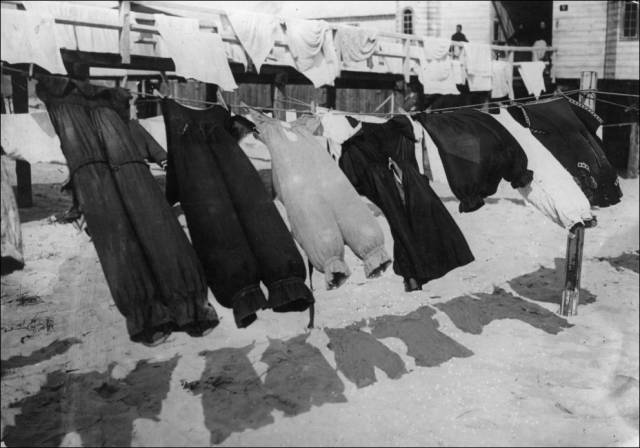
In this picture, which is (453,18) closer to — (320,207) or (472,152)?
(472,152)

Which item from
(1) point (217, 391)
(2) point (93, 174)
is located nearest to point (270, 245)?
(2) point (93, 174)

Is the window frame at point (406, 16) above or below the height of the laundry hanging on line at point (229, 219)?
A: above

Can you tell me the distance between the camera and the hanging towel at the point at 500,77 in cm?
1509

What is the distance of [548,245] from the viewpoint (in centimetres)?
1066

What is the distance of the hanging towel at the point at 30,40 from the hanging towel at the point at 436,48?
8.70 m

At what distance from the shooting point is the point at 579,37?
56.5ft

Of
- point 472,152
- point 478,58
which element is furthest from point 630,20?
point 472,152

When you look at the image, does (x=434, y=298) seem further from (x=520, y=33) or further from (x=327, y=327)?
(x=520, y=33)

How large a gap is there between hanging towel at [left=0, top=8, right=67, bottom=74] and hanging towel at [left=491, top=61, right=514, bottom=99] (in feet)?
35.5

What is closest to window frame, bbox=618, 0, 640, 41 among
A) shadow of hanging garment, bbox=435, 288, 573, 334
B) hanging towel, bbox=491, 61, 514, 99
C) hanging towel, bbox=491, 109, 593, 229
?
hanging towel, bbox=491, 61, 514, 99

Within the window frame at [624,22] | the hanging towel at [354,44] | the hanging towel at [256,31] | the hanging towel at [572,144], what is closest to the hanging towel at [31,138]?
the hanging towel at [572,144]

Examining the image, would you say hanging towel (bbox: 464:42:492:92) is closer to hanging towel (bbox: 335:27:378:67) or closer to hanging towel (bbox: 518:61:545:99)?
hanging towel (bbox: 518:61:545:99)

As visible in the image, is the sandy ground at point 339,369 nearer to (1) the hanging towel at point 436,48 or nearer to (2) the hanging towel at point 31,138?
(2) the hanging towel at point 31,138

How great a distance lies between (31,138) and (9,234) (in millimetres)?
589
